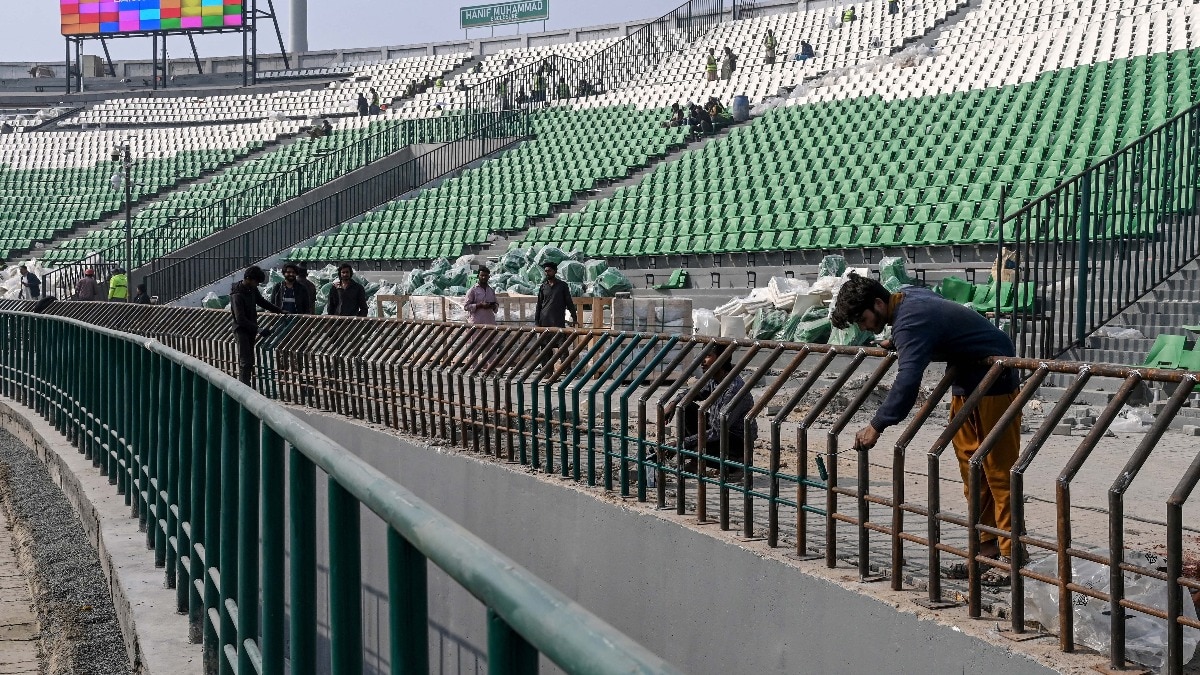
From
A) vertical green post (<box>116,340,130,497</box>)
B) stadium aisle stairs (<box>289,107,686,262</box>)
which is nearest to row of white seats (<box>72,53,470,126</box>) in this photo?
stadium aisle stairs (<box>289,107,686,262</box>)

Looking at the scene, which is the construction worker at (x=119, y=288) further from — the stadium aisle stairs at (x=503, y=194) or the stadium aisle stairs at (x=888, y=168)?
the stadium aisle stairs at (x=888, y=168)

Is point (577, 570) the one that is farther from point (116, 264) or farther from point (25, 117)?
point (25, 117)

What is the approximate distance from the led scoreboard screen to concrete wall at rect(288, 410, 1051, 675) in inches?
2072

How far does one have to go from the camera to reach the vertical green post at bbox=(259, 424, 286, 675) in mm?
3484

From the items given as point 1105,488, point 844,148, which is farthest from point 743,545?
point 844,148

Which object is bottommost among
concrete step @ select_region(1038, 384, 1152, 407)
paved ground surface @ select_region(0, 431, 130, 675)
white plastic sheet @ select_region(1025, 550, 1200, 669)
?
paved ground surface @ select_region(0, 431, 130, 675)

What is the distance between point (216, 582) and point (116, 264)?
2929cm

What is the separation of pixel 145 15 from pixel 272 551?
198 feet

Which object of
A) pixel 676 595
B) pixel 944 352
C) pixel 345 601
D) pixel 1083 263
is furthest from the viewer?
pixel 1083 263

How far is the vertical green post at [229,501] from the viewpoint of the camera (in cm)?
435

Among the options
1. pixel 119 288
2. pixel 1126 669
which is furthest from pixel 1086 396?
pixel 119 288

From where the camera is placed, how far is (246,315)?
1427cm

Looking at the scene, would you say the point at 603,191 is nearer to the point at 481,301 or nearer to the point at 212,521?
the point at 481,301

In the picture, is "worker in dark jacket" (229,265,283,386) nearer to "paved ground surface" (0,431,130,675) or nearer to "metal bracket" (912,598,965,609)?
"paved ground surface" (0,431,130,675)
